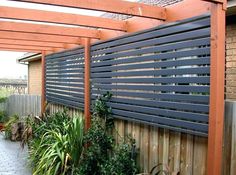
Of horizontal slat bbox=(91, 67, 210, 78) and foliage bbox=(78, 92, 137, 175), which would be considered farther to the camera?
foliage bbox=(78, 92, 137, 175)

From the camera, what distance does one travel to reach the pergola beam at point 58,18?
4.62m

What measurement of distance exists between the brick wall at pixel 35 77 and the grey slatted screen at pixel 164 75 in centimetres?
863

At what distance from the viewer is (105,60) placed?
18.1 feet

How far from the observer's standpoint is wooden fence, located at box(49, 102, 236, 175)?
3.13 m

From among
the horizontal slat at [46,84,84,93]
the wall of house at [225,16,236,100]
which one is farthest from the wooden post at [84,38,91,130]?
the wall of house at [225,16,236,100]

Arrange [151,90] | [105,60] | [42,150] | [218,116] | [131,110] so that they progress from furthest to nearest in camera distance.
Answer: [42,150] → [105,60] → [131,110] → [151,90] → [218,116]

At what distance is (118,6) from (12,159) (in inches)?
213

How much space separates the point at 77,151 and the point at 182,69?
9.32 ft

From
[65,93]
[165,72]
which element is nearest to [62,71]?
[65,93]

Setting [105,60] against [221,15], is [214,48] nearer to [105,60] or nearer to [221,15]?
[221,15]

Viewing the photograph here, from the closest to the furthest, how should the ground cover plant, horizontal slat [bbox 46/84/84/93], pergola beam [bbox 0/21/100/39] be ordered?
the ground cover plant
pergola beam [bbox 0/21/100/39]
horizontal slat [bbox 46/84/84/93]

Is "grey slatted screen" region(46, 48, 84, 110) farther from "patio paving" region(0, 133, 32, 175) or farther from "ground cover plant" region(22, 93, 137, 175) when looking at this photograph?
"patio paving" region(0, 133, 32, 175)

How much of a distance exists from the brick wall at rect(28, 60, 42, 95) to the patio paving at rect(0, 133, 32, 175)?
3.99 metres

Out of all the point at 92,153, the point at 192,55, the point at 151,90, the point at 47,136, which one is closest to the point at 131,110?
the point at 151,90
